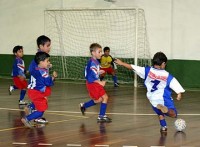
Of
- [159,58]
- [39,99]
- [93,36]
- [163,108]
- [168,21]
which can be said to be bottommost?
[163,108]

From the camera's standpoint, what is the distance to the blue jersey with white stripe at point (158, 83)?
821 cm

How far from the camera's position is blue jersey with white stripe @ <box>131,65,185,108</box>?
821 cm

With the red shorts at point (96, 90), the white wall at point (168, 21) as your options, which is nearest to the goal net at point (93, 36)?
the white wall at point (168, 21)

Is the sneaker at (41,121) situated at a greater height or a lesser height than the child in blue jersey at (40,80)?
lesser

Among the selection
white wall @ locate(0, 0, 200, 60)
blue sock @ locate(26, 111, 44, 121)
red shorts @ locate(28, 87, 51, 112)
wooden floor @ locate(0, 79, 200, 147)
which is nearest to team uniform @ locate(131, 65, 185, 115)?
wooden floor @ locate(0, 79, 200, 147)

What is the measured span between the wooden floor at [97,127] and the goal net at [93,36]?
517 centimetres

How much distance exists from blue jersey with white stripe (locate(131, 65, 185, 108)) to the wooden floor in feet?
1.71

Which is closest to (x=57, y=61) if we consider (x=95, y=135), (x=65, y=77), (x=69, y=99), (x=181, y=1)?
(x=65, y=77)

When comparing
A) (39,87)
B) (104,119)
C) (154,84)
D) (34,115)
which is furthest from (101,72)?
(34,115)

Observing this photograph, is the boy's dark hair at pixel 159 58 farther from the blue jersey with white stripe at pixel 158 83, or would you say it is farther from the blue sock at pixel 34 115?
the blue sock at pixel 34 115

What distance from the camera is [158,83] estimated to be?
824 centimetres

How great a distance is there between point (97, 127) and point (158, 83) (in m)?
1.33

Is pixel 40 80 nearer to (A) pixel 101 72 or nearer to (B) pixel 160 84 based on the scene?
(A) pixel 101 72

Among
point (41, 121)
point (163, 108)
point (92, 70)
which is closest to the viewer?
point (163, 108)
